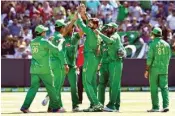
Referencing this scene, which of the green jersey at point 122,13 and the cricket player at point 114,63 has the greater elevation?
the green jersey at point 122,13

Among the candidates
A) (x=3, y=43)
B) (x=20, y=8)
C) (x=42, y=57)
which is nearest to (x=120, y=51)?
(x=42, y=57)

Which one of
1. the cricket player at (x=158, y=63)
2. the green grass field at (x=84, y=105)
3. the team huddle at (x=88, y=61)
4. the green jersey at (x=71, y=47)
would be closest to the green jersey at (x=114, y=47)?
the team huddle at (x=88, y=61)

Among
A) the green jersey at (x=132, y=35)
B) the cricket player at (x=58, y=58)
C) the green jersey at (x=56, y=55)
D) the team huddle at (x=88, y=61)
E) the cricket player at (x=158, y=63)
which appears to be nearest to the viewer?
the team huddle at (x=88, y=61)

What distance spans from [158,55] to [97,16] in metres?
12.5

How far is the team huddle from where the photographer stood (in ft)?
57.3

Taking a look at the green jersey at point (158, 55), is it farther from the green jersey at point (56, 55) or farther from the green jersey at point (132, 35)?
the green jersey at point (132, 35)

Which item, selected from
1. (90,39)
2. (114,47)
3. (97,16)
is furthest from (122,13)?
(90,39)

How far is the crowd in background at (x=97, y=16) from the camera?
94.1ft

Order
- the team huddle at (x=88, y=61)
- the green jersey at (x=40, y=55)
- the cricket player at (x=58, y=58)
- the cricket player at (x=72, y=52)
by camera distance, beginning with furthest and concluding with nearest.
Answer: the cricket player at (x=72, y=52) → the cricket player at (x=58, y=58) → the team huddle at (x=88, y=61) → the green jersey at (x=40, y=55)

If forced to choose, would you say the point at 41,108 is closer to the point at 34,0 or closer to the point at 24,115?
the point at 24,115

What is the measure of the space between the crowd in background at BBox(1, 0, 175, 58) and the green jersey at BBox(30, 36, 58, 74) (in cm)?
1069

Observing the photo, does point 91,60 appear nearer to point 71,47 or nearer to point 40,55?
point 71,47

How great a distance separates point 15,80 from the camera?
27875 millimetres

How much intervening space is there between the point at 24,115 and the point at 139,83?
11906 millimetres
